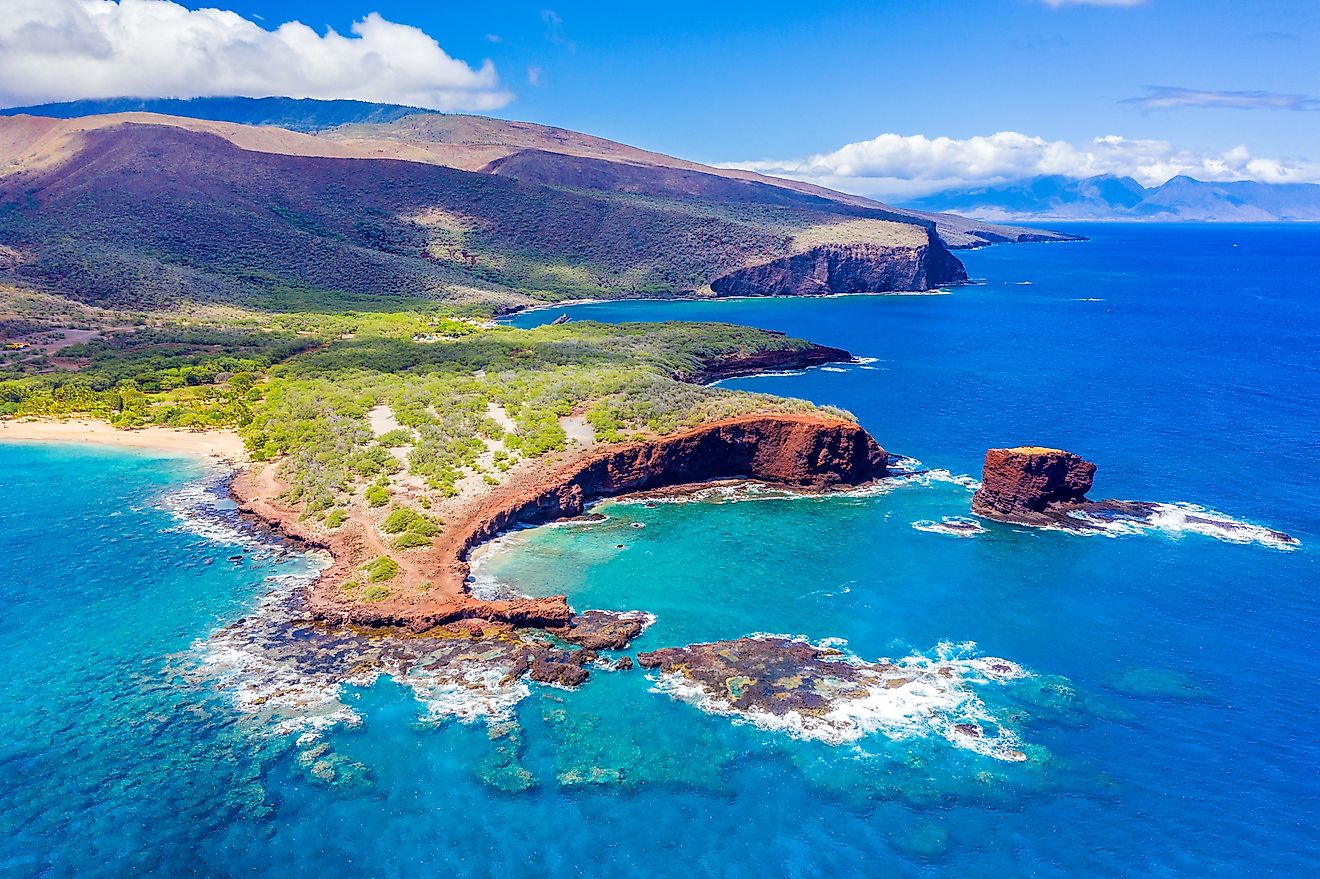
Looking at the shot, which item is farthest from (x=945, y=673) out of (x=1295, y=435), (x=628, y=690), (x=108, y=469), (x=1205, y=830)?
(x=108, y=469)

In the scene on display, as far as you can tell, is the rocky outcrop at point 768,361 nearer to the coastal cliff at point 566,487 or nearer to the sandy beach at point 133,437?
the coastal cliff at point 566,487

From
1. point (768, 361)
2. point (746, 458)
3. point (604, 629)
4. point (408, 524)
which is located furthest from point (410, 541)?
point (768, 361)

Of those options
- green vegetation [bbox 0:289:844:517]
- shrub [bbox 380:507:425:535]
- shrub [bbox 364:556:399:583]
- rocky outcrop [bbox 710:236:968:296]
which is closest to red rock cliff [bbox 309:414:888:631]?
shrub [bbox 380:507:425:535]

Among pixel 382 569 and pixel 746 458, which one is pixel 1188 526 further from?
pixel 382 569

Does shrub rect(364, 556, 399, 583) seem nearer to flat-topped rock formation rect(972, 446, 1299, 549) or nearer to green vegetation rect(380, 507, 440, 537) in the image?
green vegetation rect(380, 507, 440, 537)

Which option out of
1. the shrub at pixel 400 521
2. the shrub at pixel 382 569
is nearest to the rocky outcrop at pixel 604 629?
the shrub at pixel 382 569

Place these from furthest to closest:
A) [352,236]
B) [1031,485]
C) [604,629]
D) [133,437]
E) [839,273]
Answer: [839,273] → [352,236] → [133,437] → [1031,485] → [604,629]
